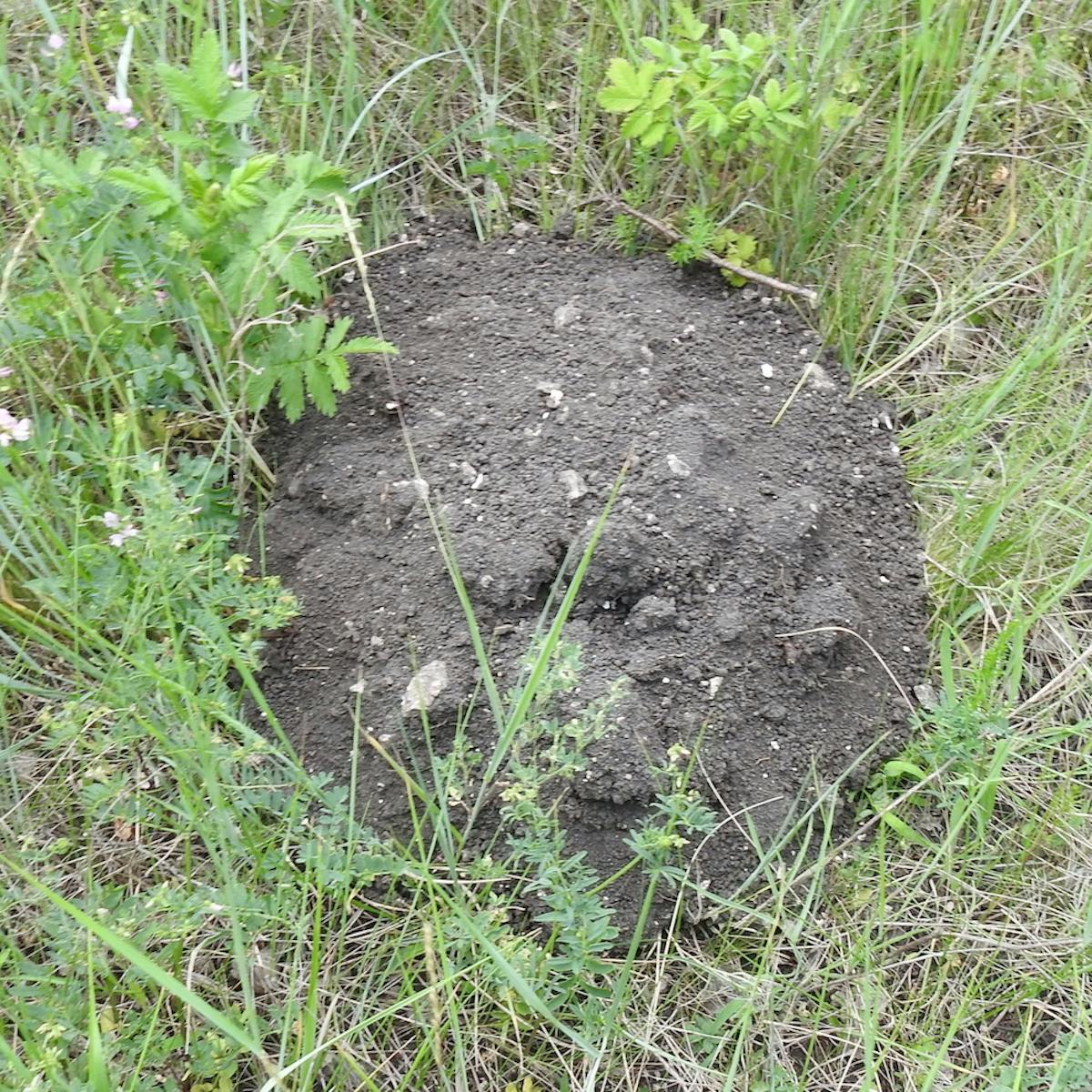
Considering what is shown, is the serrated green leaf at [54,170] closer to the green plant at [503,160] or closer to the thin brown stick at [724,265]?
the green plant at [503,160]

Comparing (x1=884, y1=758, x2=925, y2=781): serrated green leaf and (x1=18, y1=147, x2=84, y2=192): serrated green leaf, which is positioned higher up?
(x1=18, y1=147, x2=84, y2=192): serrated green leaf

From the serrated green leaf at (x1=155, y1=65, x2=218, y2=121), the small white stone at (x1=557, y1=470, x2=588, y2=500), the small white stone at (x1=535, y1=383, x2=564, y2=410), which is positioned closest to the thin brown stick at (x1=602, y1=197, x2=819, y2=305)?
the small white stone at (x1=535, y1=383, x2=564, y2=410)

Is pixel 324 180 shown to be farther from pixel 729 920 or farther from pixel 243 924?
pixel 729 920

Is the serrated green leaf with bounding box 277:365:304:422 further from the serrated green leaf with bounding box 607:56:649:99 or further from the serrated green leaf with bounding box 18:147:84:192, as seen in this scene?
the serrated green leaf with bounding box 607:56:649:99

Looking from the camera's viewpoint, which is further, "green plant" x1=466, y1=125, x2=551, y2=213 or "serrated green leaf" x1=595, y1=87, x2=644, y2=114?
"green plant" x1=466, y1=125, x2=551, y2=213

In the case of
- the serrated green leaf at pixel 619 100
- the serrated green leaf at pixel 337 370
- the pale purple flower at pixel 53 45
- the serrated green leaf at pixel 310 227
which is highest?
the pale purple flower at pixel 53 45

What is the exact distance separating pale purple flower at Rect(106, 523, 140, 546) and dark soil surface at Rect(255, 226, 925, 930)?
286 mm

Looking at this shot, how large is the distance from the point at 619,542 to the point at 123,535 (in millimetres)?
796

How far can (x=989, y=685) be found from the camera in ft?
5.91

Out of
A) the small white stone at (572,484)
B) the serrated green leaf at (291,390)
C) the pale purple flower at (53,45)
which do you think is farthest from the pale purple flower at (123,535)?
the pale purple flower at (53,45)

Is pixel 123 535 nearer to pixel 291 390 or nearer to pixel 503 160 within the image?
pixel 291 390

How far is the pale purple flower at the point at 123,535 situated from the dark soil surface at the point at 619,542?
11.3 inches

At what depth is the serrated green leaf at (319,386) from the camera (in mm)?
1889

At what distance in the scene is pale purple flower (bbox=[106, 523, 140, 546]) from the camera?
168 cm
